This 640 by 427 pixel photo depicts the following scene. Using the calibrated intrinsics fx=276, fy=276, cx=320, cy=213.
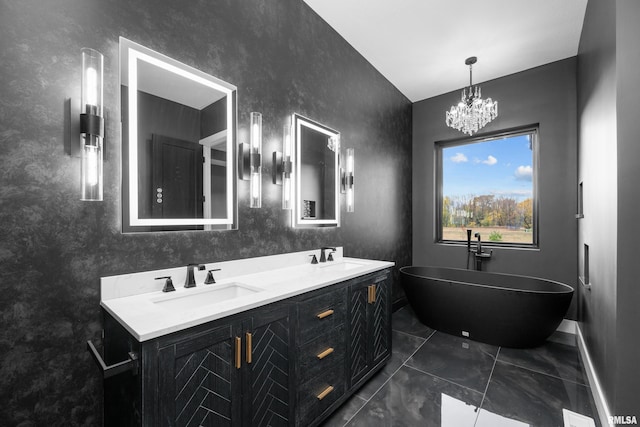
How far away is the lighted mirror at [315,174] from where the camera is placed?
244 cm

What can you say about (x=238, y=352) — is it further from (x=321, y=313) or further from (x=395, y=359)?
(x=395, y=359)

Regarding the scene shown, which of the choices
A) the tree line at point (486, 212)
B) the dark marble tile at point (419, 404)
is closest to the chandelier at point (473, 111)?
the tree line at point (486, 212)

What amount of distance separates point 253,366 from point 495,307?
2.47 meters

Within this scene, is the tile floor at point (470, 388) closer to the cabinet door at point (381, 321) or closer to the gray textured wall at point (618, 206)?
the cabinet door at point (381, 321)

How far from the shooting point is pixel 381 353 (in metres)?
2.30

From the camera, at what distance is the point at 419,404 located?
1.92 meters

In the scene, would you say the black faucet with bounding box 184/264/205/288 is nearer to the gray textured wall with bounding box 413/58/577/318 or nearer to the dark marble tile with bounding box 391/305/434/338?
the dark marble tile with bounding box 391/305/434/338

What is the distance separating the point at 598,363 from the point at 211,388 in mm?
2559

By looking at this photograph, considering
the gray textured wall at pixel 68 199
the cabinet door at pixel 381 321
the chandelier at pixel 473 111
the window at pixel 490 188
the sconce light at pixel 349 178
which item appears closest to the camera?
the gray textured wall at pixel 68 199

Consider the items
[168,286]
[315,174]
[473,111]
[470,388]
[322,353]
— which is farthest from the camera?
[473,111]

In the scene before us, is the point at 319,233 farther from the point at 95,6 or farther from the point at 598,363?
the point at 598,363

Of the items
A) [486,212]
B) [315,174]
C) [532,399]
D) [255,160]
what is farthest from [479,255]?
[255,160]

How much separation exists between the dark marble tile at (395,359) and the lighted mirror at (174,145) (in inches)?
62.1

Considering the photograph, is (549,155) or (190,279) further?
(549,155)
